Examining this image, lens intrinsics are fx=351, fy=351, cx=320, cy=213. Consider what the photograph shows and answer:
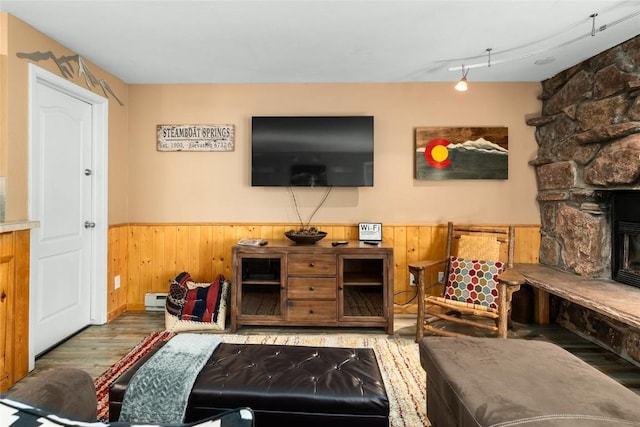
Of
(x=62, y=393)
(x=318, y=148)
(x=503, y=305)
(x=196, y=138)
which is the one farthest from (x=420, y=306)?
(x=196, y=138)

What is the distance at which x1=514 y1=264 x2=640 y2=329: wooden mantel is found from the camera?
207 centimetres

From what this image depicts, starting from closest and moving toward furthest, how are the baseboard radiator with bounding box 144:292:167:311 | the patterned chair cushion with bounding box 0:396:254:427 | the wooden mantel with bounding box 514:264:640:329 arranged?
the patterned chair cushion with bounding box 0:396:254:427 → the wooden mantel with bounding box 514:264:640:329 → the baseboard radiator with bounding box 144:292:167:311

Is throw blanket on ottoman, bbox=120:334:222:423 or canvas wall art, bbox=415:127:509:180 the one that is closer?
throw blanket on ottoman, bbox=120:334:222:423

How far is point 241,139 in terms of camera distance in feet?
11.8

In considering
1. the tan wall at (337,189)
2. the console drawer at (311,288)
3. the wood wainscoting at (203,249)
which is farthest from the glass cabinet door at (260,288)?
the tan wall at (337,189)

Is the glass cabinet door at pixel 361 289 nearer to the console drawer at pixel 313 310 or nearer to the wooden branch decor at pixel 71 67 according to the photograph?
the console drawer at pixel 313 310

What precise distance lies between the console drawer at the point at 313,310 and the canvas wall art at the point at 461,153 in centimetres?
157

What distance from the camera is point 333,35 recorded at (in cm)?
256

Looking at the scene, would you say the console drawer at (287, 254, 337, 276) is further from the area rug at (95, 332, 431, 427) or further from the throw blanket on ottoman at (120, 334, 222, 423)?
the throw blanket on ottoman at (120, 334, 222, 423)

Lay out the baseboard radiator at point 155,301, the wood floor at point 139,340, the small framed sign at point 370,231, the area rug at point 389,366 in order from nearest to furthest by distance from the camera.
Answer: the area rug at point 389,366 < the wood floor at point 139,340 < the small framed sign at point 370,231 < the baseboard radiator at point 155,301

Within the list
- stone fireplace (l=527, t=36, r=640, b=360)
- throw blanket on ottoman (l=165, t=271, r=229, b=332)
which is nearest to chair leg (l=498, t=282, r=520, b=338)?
stone fireplace (l=527, t=36, r=640, b=360)

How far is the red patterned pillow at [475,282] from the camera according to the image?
2.92m

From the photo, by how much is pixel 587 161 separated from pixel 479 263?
1.19m

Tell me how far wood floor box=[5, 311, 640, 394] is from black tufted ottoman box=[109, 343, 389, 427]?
1.32 meters
